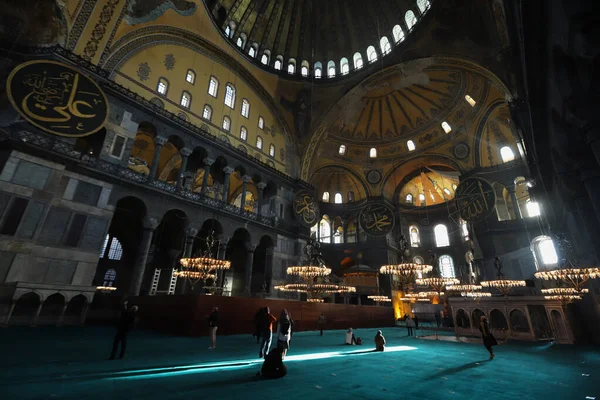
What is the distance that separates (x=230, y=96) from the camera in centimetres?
1727

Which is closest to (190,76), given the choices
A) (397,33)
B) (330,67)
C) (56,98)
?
(56,98)

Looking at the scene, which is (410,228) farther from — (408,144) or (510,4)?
(510,4)

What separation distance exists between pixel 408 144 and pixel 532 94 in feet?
59.2

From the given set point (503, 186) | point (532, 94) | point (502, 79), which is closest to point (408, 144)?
point (503, 186)

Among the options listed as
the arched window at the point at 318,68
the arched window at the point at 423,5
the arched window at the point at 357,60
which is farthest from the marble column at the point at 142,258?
the arched window at the point at 423,5

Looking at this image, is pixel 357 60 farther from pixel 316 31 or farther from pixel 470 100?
pixel 470 100

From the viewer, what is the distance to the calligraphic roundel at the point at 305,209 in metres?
17.6

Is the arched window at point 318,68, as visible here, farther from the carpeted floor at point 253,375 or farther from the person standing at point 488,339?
the carpeted floor at point 253,375

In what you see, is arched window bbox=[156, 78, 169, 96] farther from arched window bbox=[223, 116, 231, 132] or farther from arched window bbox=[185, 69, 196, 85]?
arched window bbox=[223, 116, 231, 132]

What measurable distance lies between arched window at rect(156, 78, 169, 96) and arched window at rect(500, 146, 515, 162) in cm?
2103

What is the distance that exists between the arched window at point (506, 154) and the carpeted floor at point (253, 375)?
14.9 m

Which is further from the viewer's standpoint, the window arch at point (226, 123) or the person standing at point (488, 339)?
the window arch at point (226, 123)

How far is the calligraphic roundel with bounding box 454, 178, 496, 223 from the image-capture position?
1213 centimetres

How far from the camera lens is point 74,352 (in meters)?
4.86
